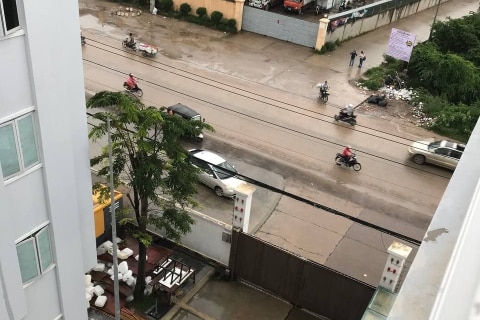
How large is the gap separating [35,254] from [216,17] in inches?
1176

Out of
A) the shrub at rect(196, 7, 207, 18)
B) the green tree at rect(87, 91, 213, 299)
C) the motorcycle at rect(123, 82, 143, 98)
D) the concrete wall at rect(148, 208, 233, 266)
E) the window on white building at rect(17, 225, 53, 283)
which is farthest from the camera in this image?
the shrub at rect(196, 7, 207, 18)

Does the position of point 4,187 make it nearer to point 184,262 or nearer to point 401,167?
point 184,262

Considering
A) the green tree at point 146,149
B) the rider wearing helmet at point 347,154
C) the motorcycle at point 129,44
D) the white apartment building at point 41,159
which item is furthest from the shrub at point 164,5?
the white apartment building at point 41,159

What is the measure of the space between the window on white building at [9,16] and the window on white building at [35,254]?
3.74m

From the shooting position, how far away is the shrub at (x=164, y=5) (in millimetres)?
38716

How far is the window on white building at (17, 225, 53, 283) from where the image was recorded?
376 inches

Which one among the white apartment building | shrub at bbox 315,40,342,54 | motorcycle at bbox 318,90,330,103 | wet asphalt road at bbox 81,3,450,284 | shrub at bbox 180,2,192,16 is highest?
the white apartment building

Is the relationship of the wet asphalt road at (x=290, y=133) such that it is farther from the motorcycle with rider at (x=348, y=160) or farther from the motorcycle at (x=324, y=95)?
the motorcycle at (x=324, y=95)

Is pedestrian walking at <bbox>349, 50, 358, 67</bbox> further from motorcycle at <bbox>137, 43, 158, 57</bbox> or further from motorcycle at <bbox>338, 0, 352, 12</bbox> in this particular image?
motorcycle at <bbox>137, 43, 158, 57</bbox>

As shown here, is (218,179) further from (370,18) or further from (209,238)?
(370,18)

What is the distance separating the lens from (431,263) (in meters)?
6.43

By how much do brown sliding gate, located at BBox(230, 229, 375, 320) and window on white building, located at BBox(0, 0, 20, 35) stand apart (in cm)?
929

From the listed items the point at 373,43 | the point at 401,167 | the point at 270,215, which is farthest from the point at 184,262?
the point at 373,43

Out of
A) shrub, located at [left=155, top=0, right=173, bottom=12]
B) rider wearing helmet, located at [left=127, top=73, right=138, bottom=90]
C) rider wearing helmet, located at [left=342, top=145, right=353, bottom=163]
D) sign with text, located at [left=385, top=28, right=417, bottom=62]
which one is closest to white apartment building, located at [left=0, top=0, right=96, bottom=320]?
rider wearing helmet, located at [left=342, top=145, right=353, bottom=163]
